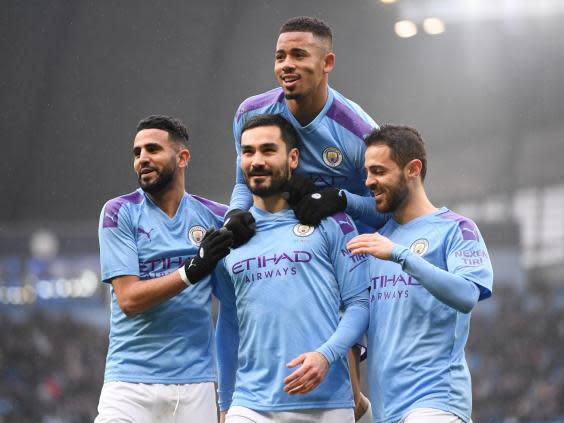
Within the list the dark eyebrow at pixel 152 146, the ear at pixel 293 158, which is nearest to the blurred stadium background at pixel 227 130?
the dark eyebrow at pixel 152 146

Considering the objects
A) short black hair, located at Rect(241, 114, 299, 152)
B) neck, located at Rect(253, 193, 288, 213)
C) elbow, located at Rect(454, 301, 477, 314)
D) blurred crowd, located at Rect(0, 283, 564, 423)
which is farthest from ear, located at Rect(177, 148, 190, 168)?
blurred crowd, located at Rect(0, 283, 564, 423)

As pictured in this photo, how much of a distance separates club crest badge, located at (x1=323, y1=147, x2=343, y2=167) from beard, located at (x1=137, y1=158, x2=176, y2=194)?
2.16 ft

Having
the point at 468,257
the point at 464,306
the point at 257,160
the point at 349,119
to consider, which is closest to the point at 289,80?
the point at 349,119

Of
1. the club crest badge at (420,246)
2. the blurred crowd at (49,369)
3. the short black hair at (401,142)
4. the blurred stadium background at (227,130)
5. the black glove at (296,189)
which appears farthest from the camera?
the blurred crowd at (49,369)

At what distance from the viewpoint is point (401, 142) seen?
366 cm

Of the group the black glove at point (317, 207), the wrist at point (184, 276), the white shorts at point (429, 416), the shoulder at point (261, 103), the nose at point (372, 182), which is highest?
the shoulder at point (261, 103)

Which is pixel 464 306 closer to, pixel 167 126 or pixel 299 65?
pixel 299 65

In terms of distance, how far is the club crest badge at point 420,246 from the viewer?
11.6ft

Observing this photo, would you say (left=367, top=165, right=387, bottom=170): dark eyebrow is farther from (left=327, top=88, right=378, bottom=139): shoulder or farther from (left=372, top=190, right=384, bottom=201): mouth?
(left=327, top=88, right=378, bottom=139): shoulder

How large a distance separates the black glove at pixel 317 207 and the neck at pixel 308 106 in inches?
15.6

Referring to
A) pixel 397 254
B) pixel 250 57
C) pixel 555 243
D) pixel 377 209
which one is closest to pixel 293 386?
pixel 397 254

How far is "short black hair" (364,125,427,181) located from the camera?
3646 mm

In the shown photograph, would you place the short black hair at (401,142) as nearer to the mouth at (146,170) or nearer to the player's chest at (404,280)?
the player's chest at (404,280)

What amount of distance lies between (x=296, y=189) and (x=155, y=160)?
2.18 feet
